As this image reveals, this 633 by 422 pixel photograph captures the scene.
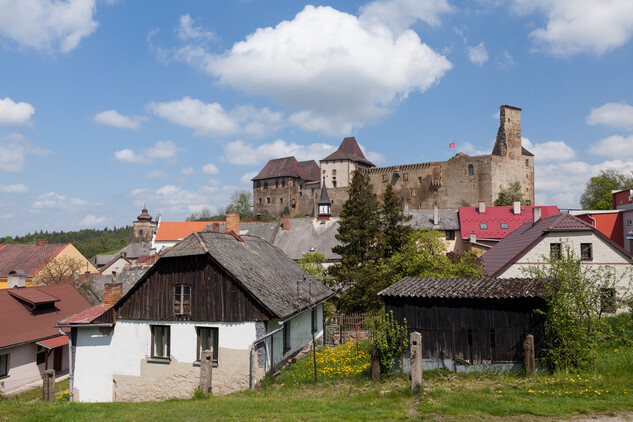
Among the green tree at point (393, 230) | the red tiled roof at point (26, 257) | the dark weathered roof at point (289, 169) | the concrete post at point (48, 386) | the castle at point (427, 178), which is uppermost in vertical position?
the dark weathered roof at point (289, 169)

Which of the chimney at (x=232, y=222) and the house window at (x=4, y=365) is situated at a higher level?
the chimney at (x=232, y=222)

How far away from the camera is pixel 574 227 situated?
24.9 m

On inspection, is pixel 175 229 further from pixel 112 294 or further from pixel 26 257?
pixel 112 294

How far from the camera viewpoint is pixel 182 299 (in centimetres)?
1673

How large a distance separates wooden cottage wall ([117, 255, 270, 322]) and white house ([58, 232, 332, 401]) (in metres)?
0.03

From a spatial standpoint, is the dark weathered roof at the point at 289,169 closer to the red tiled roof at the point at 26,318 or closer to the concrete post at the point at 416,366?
the red tiled roof at the point at 26,318

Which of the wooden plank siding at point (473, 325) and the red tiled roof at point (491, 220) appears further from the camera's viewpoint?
the red tiled roof at point (491, 220)

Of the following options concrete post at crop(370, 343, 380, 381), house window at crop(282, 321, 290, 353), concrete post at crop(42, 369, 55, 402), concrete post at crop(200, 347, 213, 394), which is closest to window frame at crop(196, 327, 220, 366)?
concrete post at crop(200, 347, 213, 394)

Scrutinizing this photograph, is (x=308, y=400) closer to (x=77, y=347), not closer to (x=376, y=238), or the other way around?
(x=77, y=347)

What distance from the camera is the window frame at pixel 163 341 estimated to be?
16781mm

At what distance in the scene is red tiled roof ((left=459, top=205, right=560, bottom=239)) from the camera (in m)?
52.0

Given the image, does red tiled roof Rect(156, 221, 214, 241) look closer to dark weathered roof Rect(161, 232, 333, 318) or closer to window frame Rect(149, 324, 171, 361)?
dark weathered roof Rect(161, 232, 333, 318)

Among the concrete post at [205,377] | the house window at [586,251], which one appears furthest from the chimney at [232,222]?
the house window at [586,251]

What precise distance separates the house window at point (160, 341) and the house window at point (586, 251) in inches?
837
